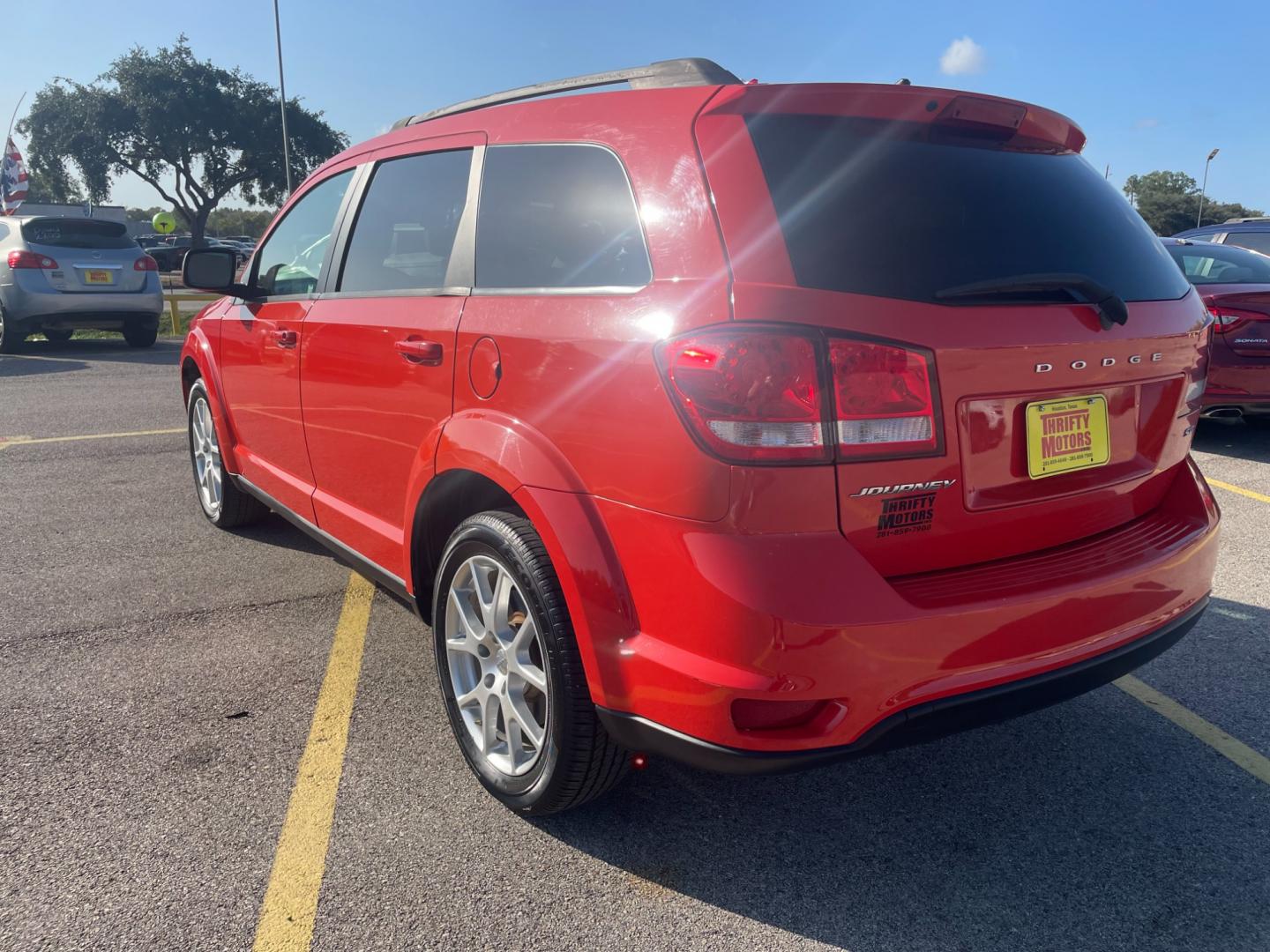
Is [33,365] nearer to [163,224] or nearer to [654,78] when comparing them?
[163,224]

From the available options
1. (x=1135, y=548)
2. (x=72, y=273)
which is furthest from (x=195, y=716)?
(x=72, y=273)

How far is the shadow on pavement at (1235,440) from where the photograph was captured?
672 cm

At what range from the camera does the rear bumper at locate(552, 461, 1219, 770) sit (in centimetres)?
187

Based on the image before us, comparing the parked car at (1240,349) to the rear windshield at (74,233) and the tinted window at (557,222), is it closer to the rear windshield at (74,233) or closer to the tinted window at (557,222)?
the tinted window at (557,222)

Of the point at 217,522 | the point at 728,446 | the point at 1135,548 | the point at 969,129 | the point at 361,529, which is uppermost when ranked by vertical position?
the point at 969,129

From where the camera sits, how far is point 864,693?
191cm

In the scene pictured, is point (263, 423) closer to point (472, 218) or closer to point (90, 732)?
point (90, 732)

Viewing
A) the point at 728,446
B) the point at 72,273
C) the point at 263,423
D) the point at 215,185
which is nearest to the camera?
the point at 728,446

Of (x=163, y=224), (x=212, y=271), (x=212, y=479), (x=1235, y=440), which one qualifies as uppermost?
(x=163, y=224)

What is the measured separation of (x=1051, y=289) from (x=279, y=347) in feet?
9.21

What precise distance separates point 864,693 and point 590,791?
789 mm

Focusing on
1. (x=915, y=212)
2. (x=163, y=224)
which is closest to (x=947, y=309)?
(x=915, y=212)

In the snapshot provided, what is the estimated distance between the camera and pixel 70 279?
12172 mm

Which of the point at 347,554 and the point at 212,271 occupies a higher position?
the point at 212,271
